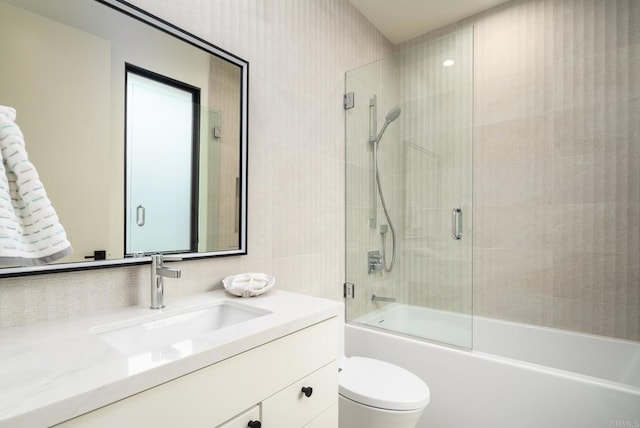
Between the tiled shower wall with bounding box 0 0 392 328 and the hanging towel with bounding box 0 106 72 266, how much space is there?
18 cm

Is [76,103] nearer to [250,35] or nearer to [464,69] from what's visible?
[250,35]

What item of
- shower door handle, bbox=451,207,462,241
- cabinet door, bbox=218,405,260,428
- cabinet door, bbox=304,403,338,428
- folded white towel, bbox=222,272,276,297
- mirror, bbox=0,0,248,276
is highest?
mirror, bbox=0,0,248,276

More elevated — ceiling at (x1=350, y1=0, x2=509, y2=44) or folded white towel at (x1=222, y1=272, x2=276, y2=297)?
ceiling at (x1=350, y1=0, x2=509, y2=44)

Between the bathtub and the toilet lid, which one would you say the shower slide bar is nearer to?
the bathtub

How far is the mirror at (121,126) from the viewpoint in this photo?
0.86 m

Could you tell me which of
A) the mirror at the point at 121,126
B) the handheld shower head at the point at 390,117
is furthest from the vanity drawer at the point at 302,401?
the handheld shower head at the point at 390,117

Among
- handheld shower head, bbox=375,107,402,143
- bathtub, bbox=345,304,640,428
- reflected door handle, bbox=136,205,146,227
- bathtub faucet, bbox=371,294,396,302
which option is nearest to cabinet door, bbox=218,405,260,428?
reflected door handle, bbox=136,205,146,227

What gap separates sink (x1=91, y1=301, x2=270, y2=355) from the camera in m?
0.86

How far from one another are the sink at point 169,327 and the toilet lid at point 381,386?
0.66m

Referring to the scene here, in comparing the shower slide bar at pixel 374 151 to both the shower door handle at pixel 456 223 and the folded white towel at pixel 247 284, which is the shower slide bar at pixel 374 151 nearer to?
the shower door handle at pixel 456 223

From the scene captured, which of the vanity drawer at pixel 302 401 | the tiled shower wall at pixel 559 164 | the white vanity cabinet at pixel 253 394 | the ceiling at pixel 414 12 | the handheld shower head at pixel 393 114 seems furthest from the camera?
the ceiling at pixel 414 12

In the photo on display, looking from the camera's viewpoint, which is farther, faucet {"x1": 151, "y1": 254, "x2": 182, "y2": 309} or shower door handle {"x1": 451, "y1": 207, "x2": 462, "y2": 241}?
shower door handle {"x1": 451, "y1": 207, "x2": 462, "y2": 241}

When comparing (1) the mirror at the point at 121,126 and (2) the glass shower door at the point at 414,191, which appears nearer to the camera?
(1) the mirror at the point at 121,126

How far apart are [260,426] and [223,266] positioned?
666 mm
